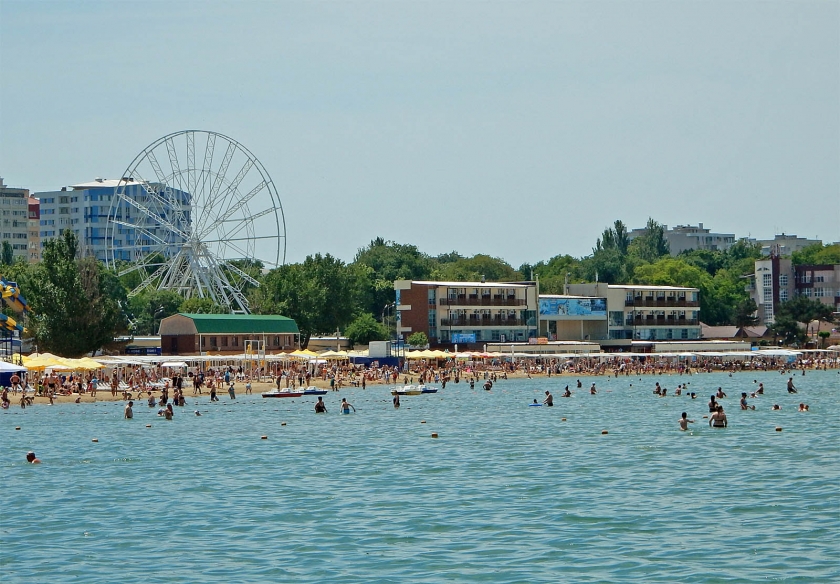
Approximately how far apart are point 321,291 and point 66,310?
38992mm

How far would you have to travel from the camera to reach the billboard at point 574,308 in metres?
131

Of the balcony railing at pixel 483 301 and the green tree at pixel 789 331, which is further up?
the balcony railing at pixel 483 301

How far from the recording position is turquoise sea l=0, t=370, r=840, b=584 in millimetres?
24219

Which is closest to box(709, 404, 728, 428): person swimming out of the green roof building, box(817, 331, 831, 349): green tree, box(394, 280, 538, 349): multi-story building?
the green roof building

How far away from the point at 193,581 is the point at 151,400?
43.7m

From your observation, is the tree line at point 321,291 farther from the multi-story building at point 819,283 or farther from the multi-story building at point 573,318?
the multi-story building at point 573,318

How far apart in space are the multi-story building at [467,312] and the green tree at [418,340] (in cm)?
263

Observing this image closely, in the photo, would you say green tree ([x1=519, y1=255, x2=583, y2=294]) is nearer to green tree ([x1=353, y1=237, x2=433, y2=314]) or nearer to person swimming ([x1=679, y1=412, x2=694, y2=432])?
green tree ([x1=353, y1=237, x2=433, y2=314])

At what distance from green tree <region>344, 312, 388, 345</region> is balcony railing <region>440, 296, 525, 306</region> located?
9121 millimetres

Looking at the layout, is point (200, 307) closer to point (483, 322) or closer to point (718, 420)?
point (483, 322)

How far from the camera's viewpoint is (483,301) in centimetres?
12712

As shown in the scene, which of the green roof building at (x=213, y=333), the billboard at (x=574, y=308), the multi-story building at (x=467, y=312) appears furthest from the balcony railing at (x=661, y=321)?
the green roof building at (x=213, y=333)

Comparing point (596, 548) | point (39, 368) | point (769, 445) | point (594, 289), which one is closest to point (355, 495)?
point (596, 548)

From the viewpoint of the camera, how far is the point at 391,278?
169 metres
